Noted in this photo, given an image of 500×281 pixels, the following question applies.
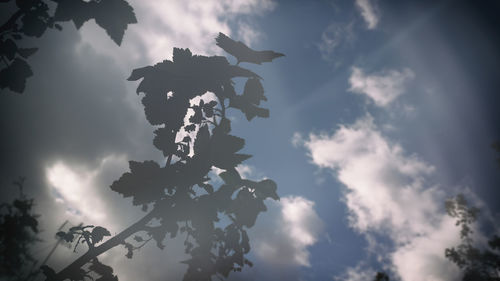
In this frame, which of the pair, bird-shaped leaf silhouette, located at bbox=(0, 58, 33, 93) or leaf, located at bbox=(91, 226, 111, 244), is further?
leaf, located at bbox=(91, 226, 111, 244)

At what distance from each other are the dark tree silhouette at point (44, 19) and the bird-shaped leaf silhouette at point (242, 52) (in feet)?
2.77

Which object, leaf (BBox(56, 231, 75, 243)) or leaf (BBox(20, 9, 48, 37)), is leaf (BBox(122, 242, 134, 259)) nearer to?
leaf (BBox(56, 231, 75, 243))

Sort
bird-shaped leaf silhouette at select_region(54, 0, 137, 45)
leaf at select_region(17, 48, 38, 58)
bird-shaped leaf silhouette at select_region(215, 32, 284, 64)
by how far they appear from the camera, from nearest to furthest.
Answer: bird-shaped leaf silhouette at select_region(54, 0, 137, 45)
leaf at select_region(17, 48, 38, 58)
bird-shaped leaf silhouette at select_region(215, 32, 284, 64)

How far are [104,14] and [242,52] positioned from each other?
4.20ft

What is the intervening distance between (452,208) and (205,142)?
3308 centimetres

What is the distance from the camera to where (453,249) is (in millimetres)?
23516

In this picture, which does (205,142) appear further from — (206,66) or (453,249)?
(453,249)

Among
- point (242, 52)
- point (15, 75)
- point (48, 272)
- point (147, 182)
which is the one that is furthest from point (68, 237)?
point (242, 52)

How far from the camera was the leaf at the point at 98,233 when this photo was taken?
2.34m

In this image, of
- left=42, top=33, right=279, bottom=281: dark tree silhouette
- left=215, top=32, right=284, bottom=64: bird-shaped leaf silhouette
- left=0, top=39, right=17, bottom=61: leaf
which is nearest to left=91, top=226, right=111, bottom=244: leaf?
left=42, top=33, right=279, bottom=281: dark tree silhouette

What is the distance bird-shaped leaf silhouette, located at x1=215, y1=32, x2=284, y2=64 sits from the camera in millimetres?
2562

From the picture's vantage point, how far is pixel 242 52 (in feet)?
8.46

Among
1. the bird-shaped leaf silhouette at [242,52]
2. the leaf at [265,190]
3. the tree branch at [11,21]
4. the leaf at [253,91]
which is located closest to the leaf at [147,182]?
the leaf at [265,190]

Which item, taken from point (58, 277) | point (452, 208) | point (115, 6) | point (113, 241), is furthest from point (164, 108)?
point (452, 208)
